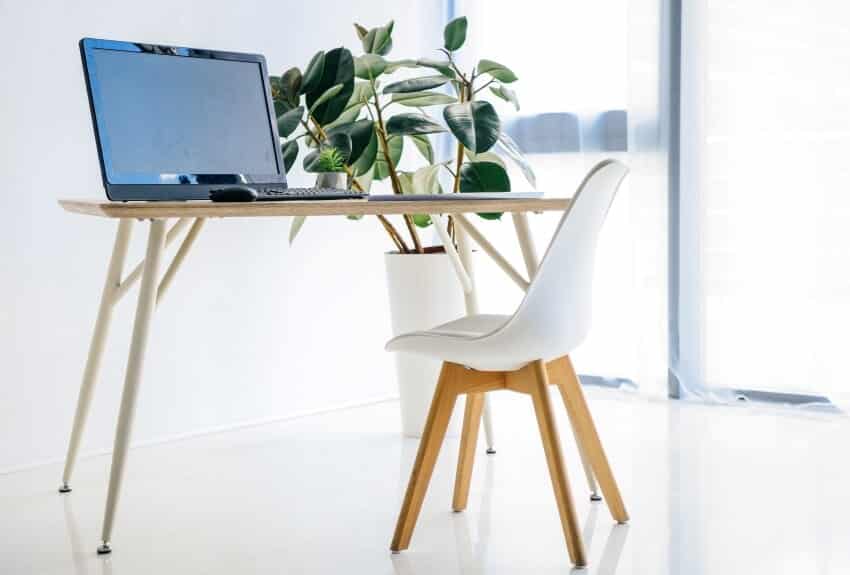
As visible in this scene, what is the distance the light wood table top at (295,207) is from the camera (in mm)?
1844

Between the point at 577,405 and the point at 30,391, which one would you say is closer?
the point at 577,405

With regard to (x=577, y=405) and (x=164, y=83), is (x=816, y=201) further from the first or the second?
(x=164, y=83)

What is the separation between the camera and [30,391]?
109 inches

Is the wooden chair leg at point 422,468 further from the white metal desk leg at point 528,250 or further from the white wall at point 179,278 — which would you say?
the white wall at point 179,278

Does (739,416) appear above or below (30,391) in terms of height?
below

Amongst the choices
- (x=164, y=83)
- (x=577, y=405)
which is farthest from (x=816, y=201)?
(x=164, y=83)

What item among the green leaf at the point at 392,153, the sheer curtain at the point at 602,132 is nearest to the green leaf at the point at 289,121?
the green leaf at the point at 392,153

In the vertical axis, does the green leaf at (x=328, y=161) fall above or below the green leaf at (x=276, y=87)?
below

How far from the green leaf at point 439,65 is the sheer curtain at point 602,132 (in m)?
0.83

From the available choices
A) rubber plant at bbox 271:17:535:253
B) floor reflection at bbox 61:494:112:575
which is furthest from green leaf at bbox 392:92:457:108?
floor reflection at bbox 61:494:112:575

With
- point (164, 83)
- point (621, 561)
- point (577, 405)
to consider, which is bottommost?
point (621, 561)

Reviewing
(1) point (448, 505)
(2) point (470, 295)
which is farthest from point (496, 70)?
(1) point (448, 505)

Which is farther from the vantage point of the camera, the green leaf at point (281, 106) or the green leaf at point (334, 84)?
the green leaf at point (281, 106)

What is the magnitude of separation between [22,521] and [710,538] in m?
1.42
